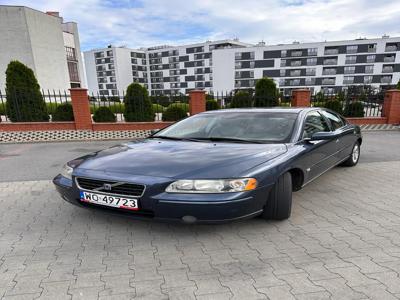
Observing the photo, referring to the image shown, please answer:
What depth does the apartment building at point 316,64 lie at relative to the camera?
184ft

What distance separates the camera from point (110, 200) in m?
2.53

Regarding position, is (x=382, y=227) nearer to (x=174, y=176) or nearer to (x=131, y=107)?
(x=174, y=176)

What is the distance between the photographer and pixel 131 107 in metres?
9.80

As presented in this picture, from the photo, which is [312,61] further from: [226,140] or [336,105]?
[226,140]

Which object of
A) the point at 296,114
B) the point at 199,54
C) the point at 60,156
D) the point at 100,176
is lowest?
the point at 60,156

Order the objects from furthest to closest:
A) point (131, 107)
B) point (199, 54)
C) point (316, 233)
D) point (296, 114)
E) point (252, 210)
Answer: point (199, 54)
point (131, 107)
point (296, 114)
point (316, 233)
point (252, 210)

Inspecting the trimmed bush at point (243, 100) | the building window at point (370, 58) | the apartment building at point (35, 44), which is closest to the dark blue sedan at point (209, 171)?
the trimmed bush at point (243, 100)

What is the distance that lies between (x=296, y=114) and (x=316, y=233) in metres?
1.62

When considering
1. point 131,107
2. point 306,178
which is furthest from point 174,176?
point 131,107

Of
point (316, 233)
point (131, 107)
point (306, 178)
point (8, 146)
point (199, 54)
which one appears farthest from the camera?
point (199, 54)

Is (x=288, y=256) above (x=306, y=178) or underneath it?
underneath

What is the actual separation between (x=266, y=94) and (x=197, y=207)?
31.4 feet

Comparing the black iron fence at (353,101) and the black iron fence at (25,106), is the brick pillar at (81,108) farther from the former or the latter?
the black iron fence at (353,101)

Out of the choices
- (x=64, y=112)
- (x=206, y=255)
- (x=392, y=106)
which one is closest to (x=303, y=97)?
(x=392, y=106)
